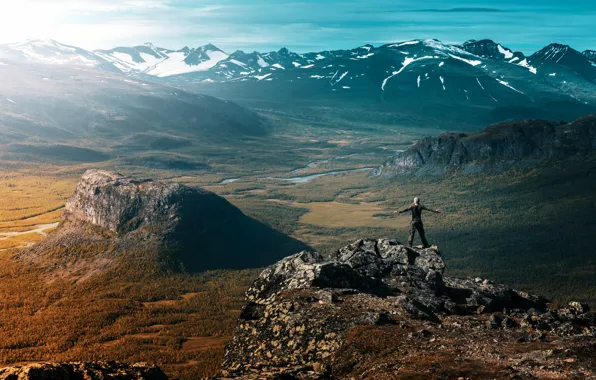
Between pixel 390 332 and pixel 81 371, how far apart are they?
14.7m

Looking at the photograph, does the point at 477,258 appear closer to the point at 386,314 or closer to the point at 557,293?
the point at 557,293

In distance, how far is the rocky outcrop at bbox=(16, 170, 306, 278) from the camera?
125 m

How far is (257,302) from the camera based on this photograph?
3284 centimetres

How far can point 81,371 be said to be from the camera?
18.9m

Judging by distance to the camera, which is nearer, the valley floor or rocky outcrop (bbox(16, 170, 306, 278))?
the valley floor

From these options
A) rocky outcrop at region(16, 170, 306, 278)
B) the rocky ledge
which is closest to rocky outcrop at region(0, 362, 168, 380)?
the rocky ledge

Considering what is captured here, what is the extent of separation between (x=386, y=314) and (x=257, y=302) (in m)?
8.41

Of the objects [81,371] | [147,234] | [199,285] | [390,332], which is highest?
[81,371]

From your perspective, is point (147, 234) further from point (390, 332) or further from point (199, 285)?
point (390, 332)

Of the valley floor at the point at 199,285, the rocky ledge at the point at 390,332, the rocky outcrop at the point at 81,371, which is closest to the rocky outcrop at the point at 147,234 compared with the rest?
the valley floor at the point at 199,285

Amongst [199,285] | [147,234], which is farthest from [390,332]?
[147,234]

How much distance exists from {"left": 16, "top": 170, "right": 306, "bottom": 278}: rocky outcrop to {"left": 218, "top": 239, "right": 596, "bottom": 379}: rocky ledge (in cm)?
9156

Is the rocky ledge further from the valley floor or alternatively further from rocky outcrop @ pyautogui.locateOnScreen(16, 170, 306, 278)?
rocky outcrop @ pyautogui.locateOnScreen(16, 170, 306, 278)

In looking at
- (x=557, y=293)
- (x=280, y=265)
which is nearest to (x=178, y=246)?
(x=557, y=293)
